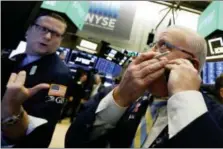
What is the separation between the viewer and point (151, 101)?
1.24 metres

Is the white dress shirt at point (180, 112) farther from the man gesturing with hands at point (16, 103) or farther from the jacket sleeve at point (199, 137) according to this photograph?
the man gesturing with hands at point (16, 103)

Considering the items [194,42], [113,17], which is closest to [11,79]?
[194,42]

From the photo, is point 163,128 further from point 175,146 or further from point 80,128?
point 80,128

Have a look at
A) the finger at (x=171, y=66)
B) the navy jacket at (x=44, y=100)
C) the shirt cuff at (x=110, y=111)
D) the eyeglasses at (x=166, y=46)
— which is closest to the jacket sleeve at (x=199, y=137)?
the finger at (x=171, y=66)

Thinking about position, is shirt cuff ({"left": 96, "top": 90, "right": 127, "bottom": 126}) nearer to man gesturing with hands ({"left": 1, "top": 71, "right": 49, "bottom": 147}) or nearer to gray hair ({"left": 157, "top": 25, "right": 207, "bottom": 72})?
man gesturing with hands ({"left": 1, "top": 71, "right": 49, "bottom": 147})

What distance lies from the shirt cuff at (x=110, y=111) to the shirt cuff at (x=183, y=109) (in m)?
0.28

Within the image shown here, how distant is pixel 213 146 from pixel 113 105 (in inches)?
17.9

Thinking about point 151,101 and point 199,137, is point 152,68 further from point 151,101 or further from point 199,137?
point 199,137

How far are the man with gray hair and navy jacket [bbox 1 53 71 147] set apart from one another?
0.23 metres

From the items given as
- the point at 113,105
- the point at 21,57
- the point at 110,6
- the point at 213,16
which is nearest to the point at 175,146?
the point at 113,105

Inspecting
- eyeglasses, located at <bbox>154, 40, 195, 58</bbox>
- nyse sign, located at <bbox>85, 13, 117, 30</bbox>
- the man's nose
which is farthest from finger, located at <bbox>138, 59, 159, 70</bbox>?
nyse sign, located at <bbox>85, 13, 117, 30</bbox>

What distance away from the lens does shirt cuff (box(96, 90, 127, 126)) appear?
1.14 m

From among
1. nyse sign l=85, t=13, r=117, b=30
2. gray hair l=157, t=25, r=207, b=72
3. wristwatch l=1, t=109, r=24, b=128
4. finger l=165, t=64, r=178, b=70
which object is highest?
nyse sign l=85, t=13, r=117, b=30

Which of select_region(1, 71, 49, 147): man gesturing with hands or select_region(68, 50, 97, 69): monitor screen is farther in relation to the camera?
select_region(68, 50, 97, 69): monitor screen
